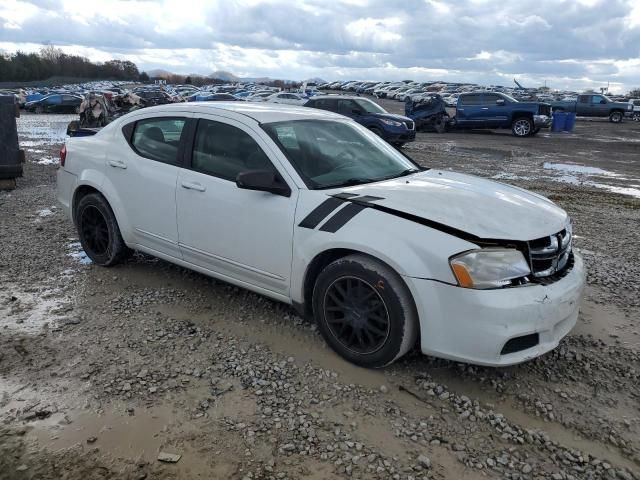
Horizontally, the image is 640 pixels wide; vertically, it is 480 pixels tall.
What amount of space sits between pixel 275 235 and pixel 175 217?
107 centimetres

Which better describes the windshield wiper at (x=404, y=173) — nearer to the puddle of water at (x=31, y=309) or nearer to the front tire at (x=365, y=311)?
the front tire at (x=365, y=311)

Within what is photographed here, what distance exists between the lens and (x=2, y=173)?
8.99 meters

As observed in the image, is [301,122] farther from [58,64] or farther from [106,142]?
[58,64]

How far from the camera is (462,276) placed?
303 centimetres

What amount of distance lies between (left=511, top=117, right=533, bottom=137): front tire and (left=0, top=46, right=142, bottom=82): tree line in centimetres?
9674

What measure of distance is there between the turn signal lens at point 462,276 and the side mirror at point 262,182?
1261mm

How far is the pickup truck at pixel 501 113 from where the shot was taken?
22750 mm

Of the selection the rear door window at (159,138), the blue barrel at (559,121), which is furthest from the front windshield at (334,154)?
the blue barrel at (559,121)

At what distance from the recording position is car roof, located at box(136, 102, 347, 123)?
4.23 metres

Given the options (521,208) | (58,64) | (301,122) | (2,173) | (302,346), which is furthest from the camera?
(58,64)

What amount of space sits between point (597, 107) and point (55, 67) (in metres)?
112

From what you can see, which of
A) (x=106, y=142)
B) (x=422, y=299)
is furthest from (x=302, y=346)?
(x=106, y=142)

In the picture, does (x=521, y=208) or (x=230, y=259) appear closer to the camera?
(x=521, y=208)

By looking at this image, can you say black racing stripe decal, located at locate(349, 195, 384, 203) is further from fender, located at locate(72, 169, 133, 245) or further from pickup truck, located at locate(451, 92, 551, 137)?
pickup truck, located at locate(451, 92, 551, 137)
